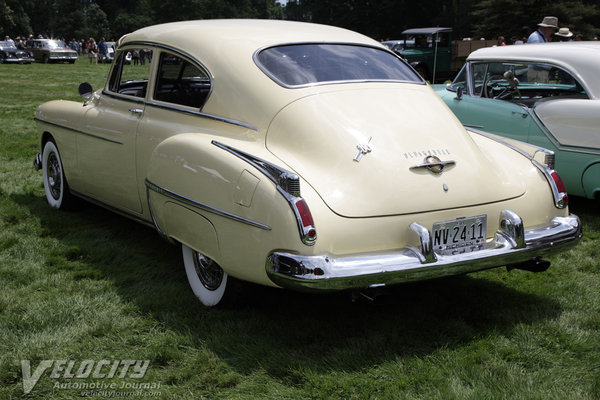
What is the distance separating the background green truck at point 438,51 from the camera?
930 inches

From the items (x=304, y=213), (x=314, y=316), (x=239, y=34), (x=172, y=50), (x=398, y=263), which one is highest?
(x=239, y=34)

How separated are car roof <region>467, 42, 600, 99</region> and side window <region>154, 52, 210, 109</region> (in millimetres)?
3520

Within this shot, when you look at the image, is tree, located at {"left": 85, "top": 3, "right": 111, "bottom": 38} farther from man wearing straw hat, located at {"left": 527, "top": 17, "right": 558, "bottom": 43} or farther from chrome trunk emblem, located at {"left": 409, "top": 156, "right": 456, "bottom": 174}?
chrome trunk emblem, located at {"left": 409, "top": 156, "right": 456, "bottom": 174}

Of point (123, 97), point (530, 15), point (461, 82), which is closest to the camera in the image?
point (123, 97)

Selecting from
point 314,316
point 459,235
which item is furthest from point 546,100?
point 314,316

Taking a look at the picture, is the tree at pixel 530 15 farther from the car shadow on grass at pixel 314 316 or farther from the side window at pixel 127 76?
the car shadow on grass at pixel 314 316

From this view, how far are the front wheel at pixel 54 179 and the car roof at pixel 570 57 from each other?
4425mm

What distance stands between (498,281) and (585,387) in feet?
4.57

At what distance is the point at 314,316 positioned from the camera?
12.2ft

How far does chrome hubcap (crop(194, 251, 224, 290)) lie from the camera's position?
379 cm

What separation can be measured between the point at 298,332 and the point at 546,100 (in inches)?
152

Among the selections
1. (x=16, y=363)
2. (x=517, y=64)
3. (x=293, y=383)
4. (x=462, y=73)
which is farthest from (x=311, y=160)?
(x=462, y=73)

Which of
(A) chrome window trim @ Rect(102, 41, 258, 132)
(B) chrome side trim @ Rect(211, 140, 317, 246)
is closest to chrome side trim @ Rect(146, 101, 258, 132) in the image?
(A) chrome window trim @ Rect(102, 41, 258, 132)

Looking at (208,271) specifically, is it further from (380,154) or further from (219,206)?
(380,154)
